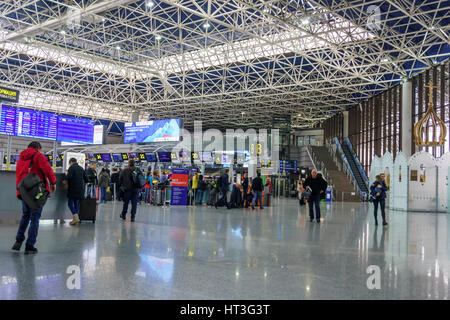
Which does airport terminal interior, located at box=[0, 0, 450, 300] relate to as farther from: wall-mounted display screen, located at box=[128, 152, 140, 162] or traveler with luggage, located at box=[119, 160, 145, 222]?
wall-mounted display screen, located at box=[128, 152, 140, 162]

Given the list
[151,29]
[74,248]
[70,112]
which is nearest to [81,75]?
[70,112]

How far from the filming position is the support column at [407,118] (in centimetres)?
2858

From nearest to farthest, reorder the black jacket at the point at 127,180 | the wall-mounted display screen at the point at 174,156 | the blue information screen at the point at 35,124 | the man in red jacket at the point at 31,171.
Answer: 1. the man in red jacket at the point at 31,171
2. the black jacket at the point at 127,180
3. the blue information screen at the point at 35,124
4. the wall-mounted display screen at the point at 174,156

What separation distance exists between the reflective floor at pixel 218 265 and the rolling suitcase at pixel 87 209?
3.37 feet

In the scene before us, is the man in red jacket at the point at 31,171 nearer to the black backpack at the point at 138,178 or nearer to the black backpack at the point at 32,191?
the black backpack at the point at 32,191

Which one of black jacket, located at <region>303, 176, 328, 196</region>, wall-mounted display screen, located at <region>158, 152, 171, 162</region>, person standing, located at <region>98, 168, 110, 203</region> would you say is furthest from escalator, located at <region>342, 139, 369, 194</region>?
black jacket, located at <region>303, 176, 328, 196</region>

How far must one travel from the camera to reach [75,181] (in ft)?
33.0

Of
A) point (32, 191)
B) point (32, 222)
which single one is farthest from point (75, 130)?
point (32, 191)

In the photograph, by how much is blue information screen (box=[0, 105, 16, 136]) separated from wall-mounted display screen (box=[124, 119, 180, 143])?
9.90 m

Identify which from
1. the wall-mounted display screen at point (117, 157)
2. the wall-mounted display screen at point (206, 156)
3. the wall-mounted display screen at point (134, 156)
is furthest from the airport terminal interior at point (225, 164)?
the wall-mounted display screen at point (206, 156)

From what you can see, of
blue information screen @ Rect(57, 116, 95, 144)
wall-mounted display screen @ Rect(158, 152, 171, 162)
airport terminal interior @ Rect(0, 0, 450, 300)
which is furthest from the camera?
wall-mounted display screen @ Rect(158, 152, 171, 162)

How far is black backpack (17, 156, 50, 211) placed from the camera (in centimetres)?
605

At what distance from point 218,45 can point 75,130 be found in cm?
1355

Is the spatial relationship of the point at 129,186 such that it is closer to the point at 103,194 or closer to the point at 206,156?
the point at 103,194
